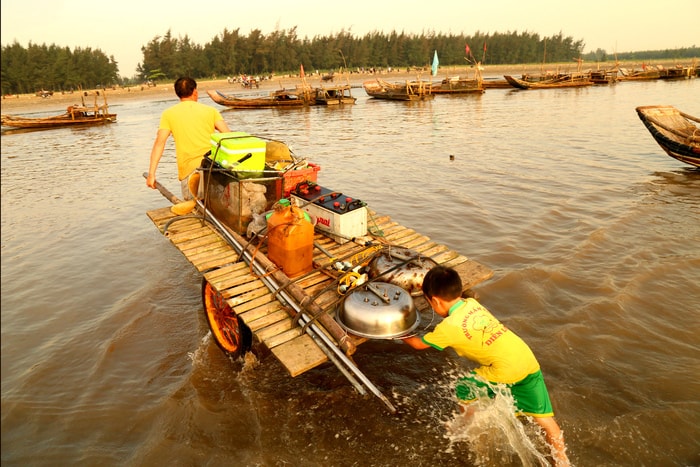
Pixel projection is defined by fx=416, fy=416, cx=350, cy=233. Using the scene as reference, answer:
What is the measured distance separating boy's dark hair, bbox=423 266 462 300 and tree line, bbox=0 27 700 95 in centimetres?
5121

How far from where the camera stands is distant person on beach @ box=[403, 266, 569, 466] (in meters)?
3.67

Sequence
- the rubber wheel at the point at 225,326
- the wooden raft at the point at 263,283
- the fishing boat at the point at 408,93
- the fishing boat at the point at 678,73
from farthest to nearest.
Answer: the fishing boat at the point at 678,73, the fishing boat at the point at 408,93, the rubber wheel at the point at 225,326, the wooden raft at the point at 263,283

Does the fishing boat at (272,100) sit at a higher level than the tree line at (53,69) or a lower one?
lower

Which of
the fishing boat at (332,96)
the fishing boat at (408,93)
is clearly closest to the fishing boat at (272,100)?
the fishing boat at (332,96)

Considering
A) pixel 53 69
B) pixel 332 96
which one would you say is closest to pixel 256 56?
pixel 53 69

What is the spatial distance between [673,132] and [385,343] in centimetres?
1412

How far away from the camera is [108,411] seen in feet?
16.3

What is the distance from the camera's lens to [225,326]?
5668mm

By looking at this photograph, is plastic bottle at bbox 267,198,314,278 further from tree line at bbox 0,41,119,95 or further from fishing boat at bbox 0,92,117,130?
tree line at bbox 0,41,119,95

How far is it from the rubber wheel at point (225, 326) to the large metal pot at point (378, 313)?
1409mm

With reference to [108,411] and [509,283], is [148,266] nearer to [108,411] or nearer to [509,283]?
[108,411]

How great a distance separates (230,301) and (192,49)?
104 metres

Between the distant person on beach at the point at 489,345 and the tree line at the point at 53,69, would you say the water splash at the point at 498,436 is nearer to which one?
the distant person on beach at the point at 489,345

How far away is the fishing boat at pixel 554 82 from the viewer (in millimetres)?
52688
